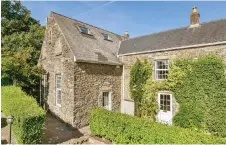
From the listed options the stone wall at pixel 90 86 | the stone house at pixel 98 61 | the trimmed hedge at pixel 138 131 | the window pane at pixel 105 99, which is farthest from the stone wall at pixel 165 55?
the trimmed hedge at pixel 138 131

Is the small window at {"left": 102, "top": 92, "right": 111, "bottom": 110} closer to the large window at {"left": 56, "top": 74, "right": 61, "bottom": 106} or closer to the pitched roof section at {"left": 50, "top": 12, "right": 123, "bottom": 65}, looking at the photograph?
the pitched roof section at {"left": 50, "top": 12, "right": 123, "bottom": 65}

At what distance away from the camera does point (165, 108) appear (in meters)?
13.0

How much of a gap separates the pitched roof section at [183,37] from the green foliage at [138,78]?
54.1 inches

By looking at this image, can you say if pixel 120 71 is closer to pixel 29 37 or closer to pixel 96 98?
pixel 96 98

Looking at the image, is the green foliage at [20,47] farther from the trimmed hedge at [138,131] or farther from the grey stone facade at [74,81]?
the trimmed hedge at [138,131]

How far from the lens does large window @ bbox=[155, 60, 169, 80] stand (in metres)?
13.0

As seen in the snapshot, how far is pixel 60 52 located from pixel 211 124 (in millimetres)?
11873

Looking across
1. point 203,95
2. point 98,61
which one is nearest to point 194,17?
point 203,95

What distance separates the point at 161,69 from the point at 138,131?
7.04 m

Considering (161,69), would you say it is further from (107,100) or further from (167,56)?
(107,100)

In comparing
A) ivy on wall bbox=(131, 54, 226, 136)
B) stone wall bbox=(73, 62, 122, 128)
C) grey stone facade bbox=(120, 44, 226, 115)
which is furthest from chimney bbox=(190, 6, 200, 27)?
stone wall bbox=(73, 62, 122, 128)

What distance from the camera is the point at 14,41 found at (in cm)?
2000

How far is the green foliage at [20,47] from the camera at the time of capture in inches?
539

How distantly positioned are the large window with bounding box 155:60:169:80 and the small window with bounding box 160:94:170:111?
1.43m
